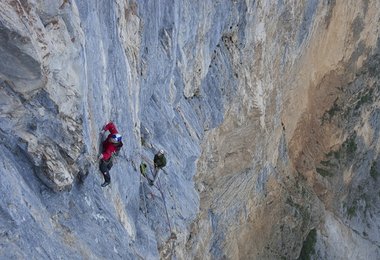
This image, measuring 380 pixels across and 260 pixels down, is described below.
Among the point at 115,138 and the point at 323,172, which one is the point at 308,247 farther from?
the point at 115,138

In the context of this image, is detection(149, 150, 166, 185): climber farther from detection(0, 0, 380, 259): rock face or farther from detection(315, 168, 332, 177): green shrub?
detection(315, 168, 332, 177): green shrub

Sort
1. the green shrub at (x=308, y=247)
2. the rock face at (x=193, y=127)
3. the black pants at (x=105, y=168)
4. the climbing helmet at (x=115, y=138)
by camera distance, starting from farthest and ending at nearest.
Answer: the green shrub at (x=308, y=247)
the black pants at (x=105, y=168)
the climbing helmet at (x=115, y=138)
the rock face at (x=193, y=127)

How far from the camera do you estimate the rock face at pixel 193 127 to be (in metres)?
10.2

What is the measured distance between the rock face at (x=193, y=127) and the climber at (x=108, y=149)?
0.80 feet

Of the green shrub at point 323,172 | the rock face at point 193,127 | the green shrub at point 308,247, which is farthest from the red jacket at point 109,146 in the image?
the green shrub at point 323,172

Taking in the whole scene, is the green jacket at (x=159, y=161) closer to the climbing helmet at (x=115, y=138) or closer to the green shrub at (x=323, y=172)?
the climbing helmet at (x=115, y=138)

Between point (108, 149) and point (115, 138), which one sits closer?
point (115, 138)

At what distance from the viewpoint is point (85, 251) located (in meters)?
11.1

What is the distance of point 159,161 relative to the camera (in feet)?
55.0

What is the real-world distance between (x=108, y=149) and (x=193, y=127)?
8678 millimetres

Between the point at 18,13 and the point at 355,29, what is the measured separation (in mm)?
31298

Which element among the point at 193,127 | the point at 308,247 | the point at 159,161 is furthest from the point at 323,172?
the point at 159,161

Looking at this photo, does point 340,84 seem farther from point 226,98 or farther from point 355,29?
point 226,98

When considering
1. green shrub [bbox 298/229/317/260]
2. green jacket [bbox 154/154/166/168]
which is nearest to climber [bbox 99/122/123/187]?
green jacket [bbox 154/154/166/168]
